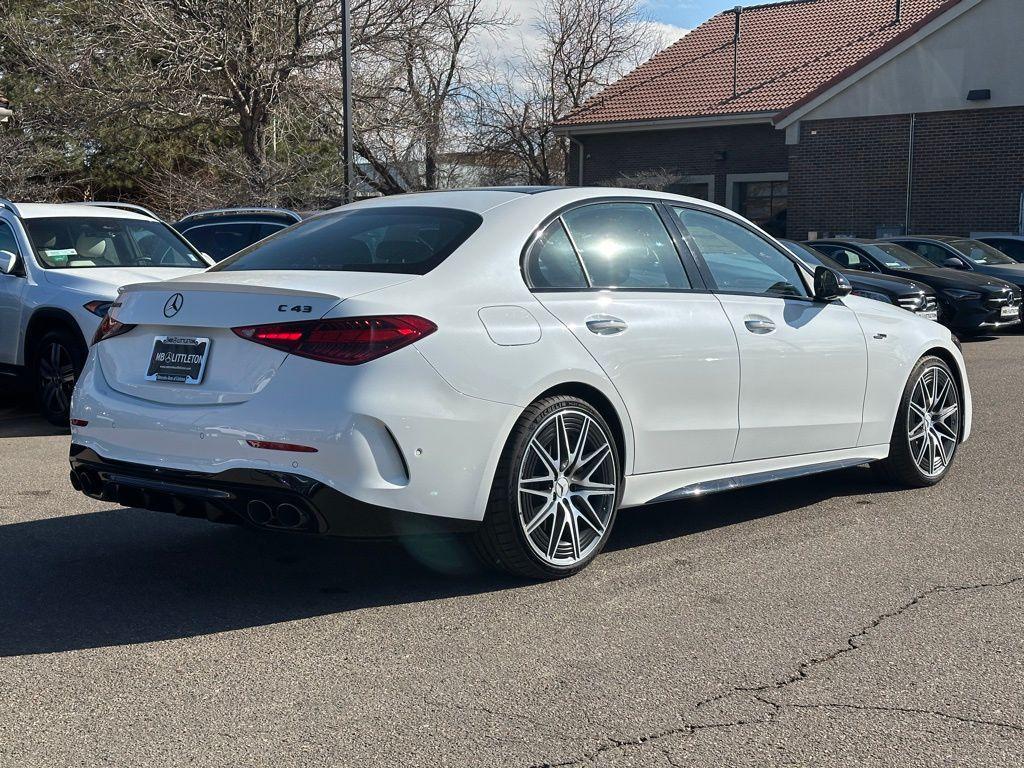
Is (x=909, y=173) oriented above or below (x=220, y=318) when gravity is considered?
above

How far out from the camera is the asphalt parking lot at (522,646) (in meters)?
3.51

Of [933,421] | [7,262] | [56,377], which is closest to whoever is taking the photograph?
[933,421]

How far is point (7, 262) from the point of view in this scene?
31.8 feet

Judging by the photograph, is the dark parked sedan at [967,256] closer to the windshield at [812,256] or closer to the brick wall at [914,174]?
the windshield at [812,256]

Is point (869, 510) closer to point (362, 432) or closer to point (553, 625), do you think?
point (553, 625)

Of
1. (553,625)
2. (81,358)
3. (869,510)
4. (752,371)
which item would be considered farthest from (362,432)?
(81,358)

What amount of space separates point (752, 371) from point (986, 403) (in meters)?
5.57

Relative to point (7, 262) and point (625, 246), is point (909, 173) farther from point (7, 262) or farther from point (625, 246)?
point (625, 246)

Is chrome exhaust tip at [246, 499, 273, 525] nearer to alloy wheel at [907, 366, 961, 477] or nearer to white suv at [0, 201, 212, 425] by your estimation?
alloy wheel at [907, 366, 961, 477]

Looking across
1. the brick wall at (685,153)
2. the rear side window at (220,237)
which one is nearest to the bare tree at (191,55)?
the brick wall at (685,153)

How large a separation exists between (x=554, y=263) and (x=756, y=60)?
107 feet

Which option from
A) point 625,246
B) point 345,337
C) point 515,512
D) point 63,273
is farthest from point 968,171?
point 345,337

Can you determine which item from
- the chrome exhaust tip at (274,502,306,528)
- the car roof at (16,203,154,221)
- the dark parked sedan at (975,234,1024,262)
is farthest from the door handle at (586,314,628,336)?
the dark parked sedan at (975,234,1024,262)

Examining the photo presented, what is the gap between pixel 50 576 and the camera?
5.17 metres
